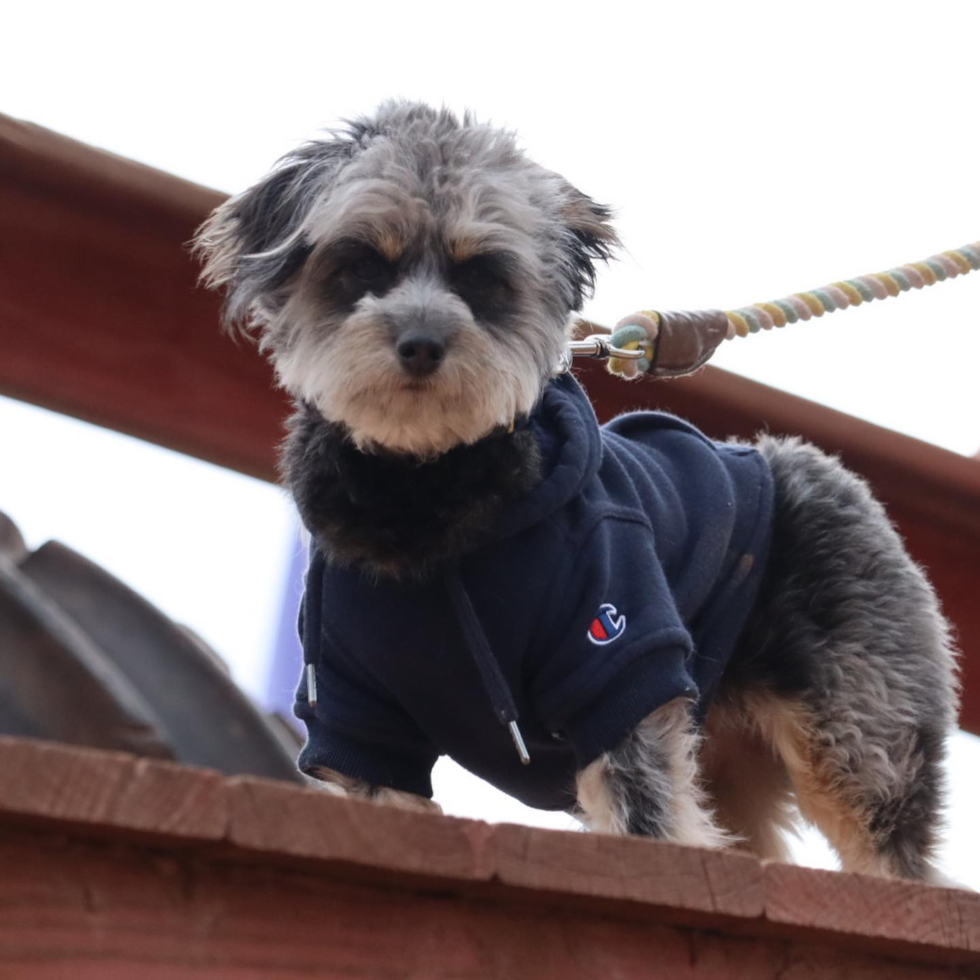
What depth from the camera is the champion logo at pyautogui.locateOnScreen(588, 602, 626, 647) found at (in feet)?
7.62

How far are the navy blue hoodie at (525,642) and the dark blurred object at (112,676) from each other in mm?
372

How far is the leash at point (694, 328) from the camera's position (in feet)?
9.44

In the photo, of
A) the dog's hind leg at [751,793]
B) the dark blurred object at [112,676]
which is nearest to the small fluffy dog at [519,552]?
the dog's hind leg at [751,793]

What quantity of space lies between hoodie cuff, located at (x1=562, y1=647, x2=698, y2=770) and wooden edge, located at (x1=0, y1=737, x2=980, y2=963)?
2.25ft

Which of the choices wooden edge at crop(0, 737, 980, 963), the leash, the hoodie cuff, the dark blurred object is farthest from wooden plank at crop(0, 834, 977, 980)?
the leash

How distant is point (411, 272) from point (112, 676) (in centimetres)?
109

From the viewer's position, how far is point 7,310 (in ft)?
9.99

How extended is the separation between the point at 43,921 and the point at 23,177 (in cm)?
205

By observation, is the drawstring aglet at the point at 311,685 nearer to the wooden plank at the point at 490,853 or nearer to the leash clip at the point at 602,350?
the leash clip at the point at 602,350

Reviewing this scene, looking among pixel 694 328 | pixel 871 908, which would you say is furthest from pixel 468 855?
pixel 694 328

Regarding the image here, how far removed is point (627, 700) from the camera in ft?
7.62

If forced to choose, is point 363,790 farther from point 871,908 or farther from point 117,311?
point 117,311

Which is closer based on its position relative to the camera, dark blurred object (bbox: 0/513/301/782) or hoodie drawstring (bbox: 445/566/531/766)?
dark blurred object (bbox: 0/513/301/782)

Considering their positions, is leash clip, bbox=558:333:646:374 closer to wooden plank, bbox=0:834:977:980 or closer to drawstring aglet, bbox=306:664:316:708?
drawstring aglet, bbox=306:664:316:708
